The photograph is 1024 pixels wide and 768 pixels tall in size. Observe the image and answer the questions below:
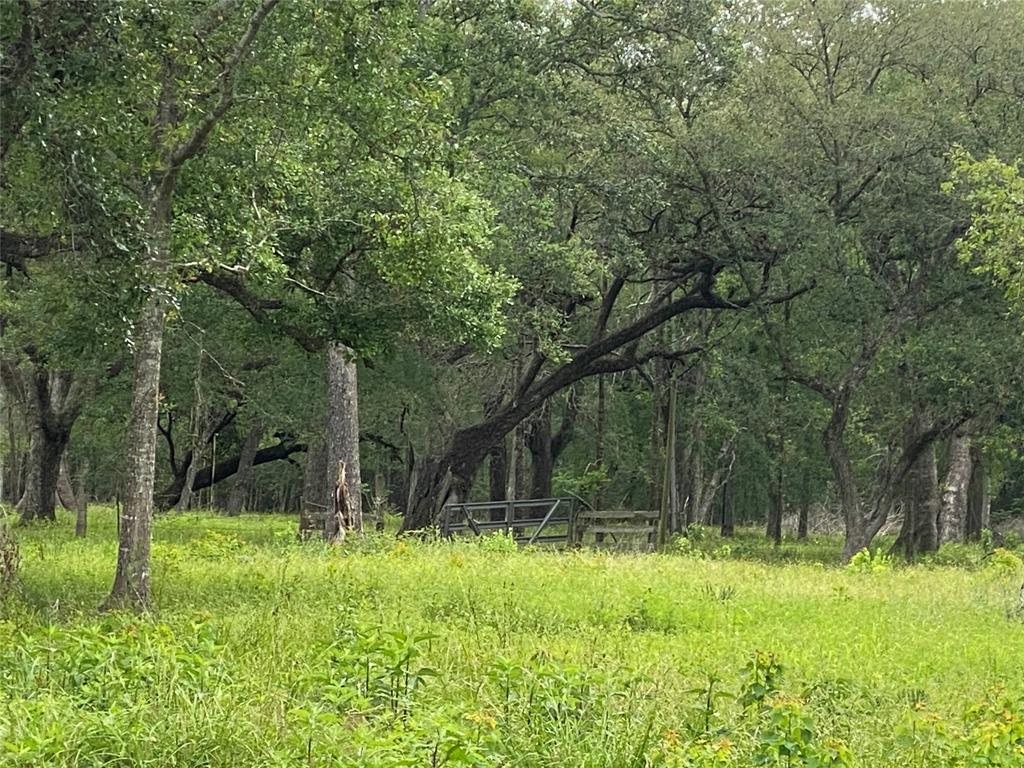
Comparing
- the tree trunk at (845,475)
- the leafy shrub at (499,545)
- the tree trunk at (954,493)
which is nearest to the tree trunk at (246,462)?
the leafy shrub at (499,545)

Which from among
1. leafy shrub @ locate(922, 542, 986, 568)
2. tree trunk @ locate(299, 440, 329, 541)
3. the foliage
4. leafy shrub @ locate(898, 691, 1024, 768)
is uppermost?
the foliage

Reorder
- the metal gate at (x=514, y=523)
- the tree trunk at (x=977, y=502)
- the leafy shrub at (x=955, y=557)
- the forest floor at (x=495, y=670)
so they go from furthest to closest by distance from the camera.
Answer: the tree trunk at (x=977, y=502), the leafy shrub at (x=955, y=557), the metal gate at (x=514, y=523), the forest floor at (x=495, y=670)

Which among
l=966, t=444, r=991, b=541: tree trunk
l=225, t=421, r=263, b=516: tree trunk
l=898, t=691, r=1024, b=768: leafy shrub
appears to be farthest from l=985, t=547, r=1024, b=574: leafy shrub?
l=966, t=444, r=991, b=541: tree trunk

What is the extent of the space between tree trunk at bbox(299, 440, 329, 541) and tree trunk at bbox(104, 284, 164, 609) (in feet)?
42.5

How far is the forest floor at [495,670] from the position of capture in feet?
20.1

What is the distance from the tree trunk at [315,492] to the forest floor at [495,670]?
29.6 feet

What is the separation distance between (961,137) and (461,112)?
10.2 metres

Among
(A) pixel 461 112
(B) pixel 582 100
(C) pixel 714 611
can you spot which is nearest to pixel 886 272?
(B) pixel 582 100

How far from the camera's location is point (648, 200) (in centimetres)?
2416

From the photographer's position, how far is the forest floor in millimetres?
6133

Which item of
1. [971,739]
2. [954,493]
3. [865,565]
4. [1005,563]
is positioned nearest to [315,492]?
[865,565]

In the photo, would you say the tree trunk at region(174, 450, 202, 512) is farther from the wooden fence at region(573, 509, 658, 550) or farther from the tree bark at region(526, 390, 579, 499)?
the wooden fence at region(573, 509, 658, 550)

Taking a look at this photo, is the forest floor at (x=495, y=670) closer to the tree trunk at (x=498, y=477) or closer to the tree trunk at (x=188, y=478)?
the tree trunk at (x=188, y=478)

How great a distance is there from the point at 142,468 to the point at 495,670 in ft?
17.2
